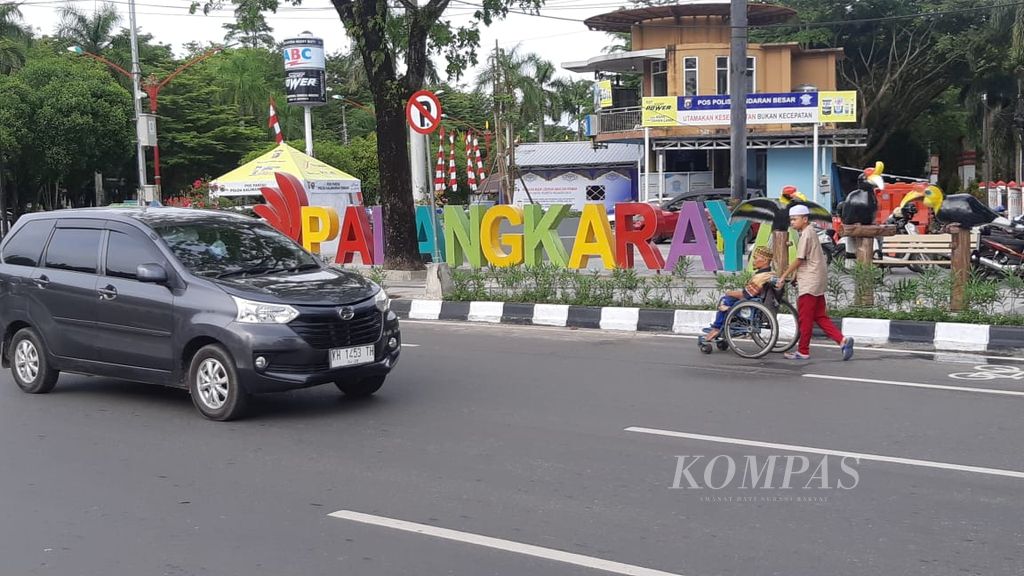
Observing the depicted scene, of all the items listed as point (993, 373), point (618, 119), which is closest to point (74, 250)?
point (993, 373)

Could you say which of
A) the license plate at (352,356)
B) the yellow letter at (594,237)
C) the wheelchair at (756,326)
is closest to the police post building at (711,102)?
the yellow letter at (594,237)

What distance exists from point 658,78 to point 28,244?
35.6 m

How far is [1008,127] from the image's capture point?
1845 inches

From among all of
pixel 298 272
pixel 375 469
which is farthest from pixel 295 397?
pixel 375 469

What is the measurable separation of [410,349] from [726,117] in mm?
25475

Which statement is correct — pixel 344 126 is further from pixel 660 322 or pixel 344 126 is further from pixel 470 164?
pixel 660 322

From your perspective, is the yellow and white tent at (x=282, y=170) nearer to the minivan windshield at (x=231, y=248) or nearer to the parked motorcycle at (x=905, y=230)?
the parked motorcycle at (x=905, y=230)

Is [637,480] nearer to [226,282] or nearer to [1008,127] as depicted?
[226,282]

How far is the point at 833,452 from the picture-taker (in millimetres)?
6578

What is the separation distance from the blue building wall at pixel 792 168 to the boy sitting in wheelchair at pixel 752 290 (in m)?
28.4

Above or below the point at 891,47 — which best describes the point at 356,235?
below

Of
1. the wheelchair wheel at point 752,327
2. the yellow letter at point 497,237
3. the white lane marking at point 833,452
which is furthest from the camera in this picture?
the yellow letter at point 497,237

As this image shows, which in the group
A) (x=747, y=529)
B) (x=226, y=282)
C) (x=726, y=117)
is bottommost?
(x=747, y=529)

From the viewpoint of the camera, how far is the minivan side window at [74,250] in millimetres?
8570
